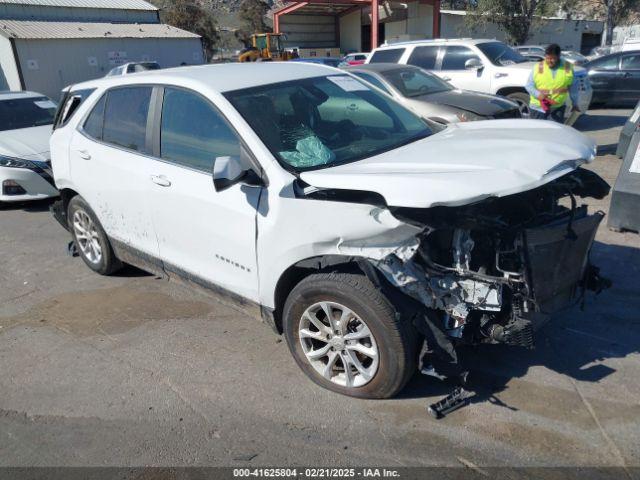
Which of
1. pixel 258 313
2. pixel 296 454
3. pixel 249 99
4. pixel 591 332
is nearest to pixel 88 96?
pixel 249 99

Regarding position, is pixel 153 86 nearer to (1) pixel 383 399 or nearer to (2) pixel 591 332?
(1) pixel 383 399

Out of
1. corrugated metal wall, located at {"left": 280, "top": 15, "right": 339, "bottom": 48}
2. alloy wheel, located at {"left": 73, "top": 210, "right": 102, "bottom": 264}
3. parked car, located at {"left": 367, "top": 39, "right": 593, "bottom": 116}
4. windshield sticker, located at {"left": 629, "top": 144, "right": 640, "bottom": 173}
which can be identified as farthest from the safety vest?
corrugated metal wall, located at {"left": 280, "top": 15, "right": 339, "bottom": 48}

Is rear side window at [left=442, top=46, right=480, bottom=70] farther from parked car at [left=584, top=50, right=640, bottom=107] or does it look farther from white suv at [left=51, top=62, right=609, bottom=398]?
white suv at [left=51, top=62, right=609, bottom=398]

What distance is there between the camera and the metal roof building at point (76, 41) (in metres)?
20.7

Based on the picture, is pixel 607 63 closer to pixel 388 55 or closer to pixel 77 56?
pixel 388 55

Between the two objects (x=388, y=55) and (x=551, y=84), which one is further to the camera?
(x=388, y=55)

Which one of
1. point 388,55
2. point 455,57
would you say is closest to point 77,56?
point 388,55

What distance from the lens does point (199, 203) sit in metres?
3.64

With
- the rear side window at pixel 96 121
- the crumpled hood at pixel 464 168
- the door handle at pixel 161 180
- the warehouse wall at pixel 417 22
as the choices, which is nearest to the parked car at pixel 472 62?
the crumpled hood at pixel 464 168

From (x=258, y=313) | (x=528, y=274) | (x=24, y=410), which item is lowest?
(x=24, y=410)

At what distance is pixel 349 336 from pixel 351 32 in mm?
40986

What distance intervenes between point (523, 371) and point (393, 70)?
700 centimetres

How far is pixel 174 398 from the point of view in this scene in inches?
136

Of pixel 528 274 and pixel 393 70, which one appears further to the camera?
pixel 393 70
